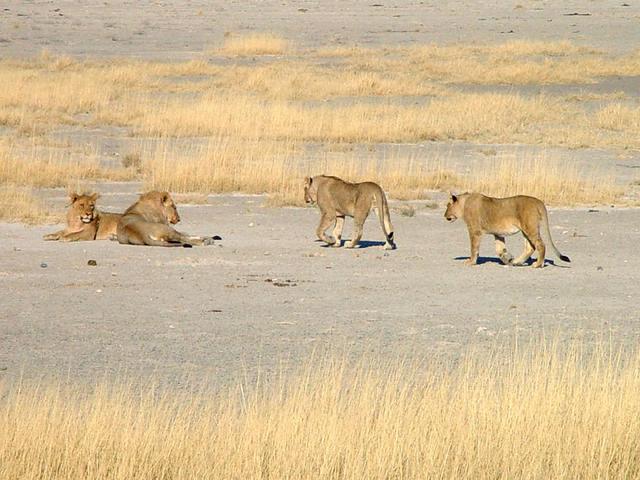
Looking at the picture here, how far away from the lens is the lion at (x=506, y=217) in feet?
42.6

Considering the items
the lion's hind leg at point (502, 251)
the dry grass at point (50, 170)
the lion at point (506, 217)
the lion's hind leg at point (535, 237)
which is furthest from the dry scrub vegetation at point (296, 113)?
the lion's hind leg at point (535, 237)

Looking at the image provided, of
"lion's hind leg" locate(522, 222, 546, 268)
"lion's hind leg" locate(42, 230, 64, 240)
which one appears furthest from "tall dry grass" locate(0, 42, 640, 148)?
"lion's hind leg" locate(522, 222, 546, 268)

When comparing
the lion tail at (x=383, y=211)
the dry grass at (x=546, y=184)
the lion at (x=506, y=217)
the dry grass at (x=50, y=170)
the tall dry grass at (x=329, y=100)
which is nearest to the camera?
the lion at (x=506, y=217)

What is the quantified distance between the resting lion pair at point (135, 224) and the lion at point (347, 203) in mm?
1290

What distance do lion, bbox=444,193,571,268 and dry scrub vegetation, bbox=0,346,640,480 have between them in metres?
5.45

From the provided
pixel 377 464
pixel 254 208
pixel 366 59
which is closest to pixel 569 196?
pixel 254 208

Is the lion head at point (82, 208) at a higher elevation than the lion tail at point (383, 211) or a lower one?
lower

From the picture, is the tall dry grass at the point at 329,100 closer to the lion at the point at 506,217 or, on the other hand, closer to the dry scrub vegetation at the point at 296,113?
the dry scrub vegetation at the point at 296,113

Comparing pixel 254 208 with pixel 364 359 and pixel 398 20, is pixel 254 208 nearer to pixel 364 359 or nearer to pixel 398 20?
pixel 364 359

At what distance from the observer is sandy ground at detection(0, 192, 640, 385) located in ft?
31.1

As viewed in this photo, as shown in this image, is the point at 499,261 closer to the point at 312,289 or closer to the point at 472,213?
the point at 472,213

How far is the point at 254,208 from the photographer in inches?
721

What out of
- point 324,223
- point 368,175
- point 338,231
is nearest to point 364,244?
point 338,231

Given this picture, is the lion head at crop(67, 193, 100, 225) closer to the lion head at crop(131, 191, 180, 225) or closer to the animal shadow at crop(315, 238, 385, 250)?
the lion head at crop(131, 191, 180, 225)
